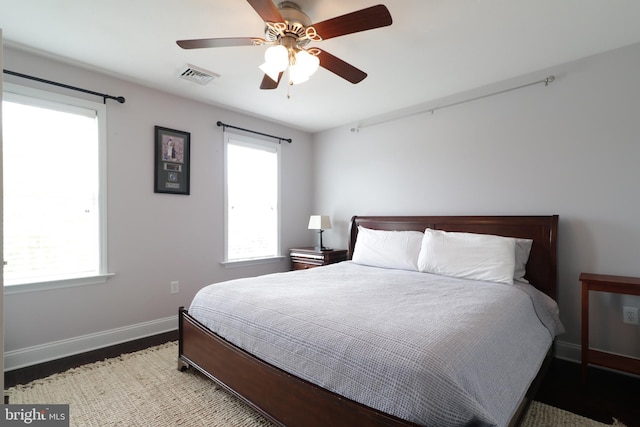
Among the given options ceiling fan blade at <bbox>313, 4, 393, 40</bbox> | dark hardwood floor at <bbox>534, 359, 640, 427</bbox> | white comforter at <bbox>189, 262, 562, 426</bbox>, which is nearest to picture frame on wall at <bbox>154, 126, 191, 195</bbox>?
white comforter at <bbox>189, 262, 562, 426</bbox>

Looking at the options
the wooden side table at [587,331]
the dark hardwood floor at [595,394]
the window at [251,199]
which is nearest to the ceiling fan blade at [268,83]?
the window at [251,199]

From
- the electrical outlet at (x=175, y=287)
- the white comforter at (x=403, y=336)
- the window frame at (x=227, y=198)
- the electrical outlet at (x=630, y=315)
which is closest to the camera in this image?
the white comforter at (x=403, y=336)

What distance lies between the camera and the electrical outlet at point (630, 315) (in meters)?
2.29

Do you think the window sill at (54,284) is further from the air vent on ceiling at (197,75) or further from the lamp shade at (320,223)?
the lamp shade at (320,223)

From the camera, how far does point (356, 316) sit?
1.56m

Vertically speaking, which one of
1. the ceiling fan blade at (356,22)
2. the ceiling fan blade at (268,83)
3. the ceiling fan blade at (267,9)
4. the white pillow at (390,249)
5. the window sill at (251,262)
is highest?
the ceiling fan blade at (267,9)

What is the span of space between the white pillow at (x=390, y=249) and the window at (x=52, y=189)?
8.19 feet

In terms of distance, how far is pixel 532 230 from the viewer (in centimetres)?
265

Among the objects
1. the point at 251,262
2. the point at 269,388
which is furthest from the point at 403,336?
the point at 251,262

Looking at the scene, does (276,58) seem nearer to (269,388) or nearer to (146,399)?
(269,388)

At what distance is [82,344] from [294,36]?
2.99 m

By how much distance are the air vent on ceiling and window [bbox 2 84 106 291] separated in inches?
32.8

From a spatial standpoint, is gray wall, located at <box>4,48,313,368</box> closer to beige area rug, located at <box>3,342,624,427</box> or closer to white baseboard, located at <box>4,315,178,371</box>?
white baseboard, located at <box>4,315,178,371</box>

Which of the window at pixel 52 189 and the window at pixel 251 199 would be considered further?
the window at pixel 251 199
